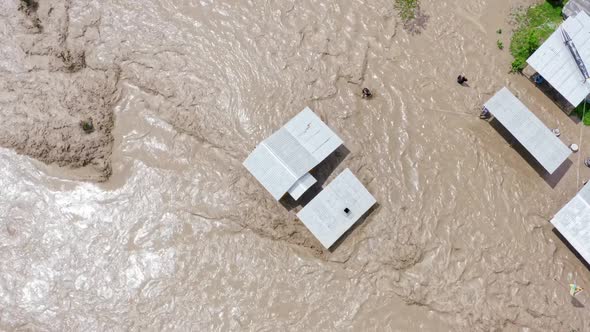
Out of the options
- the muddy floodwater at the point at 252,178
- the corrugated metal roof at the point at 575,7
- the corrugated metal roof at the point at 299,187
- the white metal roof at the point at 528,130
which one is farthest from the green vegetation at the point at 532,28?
the corrugated metal roof at the point at 299,187

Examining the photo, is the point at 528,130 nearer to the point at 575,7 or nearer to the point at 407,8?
the point at 575,7

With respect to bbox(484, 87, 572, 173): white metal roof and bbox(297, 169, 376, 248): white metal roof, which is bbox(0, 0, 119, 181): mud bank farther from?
bbox(484, 87, 572, 173): white metal roof

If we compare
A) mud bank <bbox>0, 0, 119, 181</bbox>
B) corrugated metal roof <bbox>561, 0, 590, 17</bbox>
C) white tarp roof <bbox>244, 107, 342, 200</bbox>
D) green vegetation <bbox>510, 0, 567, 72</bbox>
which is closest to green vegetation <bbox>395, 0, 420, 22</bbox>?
green vegetation <bbox>510, 0, 567, 72</bbox>

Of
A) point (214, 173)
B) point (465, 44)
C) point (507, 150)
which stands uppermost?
point (465, 44)

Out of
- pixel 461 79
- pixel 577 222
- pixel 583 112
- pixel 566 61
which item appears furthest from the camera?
pixel 583 112

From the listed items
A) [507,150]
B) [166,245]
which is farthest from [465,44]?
[166,245]

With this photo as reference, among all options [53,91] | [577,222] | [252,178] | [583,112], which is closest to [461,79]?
[583,112]

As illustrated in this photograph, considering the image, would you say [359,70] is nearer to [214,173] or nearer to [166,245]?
[214,173]
